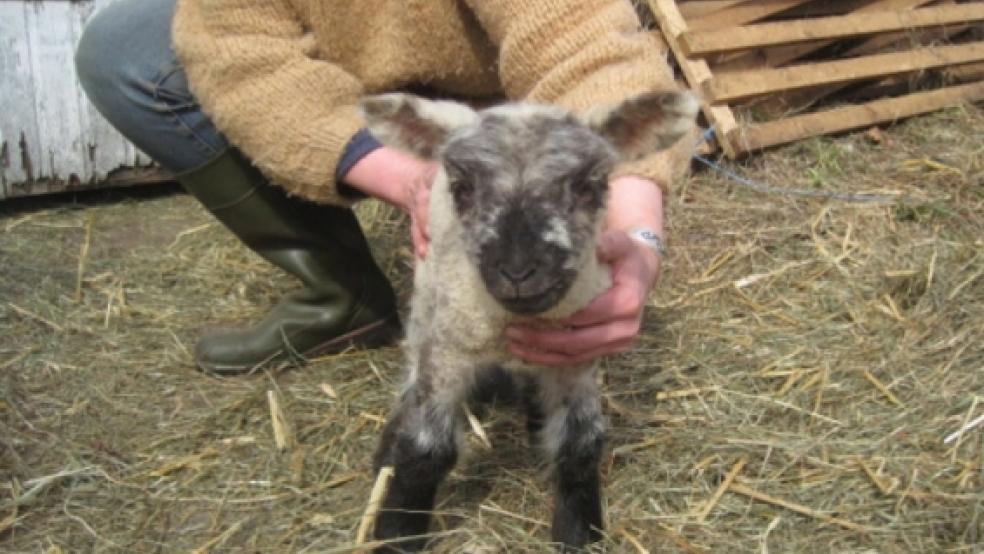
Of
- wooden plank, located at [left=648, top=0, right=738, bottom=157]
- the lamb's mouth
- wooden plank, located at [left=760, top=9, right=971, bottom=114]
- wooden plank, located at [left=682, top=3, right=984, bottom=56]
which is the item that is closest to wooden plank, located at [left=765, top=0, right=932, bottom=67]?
wooden plank, located at [left=760, top=9, right=971, bottom=114]

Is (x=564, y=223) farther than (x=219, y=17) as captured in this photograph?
No

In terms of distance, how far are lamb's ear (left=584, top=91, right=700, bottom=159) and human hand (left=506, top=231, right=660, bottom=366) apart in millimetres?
268

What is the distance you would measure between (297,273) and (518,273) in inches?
78.7

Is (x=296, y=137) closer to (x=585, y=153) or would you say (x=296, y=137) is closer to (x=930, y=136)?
(x=585, y=153)

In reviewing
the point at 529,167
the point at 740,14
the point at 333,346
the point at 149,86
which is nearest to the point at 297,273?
the point at 333,346

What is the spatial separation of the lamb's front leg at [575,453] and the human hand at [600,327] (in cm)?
9

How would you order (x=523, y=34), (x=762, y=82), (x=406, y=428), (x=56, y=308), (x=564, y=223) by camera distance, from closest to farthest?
(x=564, y=223) → (x=406, y=428) → (x=523, y=34) → (x=56, y=308) → (x=762, y=82)

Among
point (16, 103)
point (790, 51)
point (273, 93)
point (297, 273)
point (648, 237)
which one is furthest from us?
point (790, 51)

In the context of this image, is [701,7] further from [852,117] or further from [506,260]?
[506,260]

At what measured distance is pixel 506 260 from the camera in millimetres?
2170

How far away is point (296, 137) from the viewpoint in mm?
3139

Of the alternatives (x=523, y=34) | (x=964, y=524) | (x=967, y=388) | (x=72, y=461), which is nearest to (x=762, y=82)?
(x=967, y=388)

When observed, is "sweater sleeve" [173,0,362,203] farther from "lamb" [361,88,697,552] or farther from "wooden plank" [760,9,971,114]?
"wooden plank" [760,9,971,114]

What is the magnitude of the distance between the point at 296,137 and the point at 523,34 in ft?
2.59
